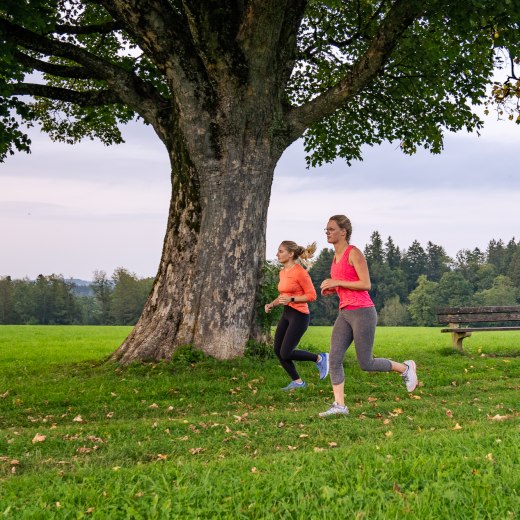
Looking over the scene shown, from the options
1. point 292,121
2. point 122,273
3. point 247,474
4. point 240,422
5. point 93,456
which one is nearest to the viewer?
point 247,474

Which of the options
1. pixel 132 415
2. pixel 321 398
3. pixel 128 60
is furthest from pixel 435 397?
pixel 128 60

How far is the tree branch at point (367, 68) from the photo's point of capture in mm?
12325

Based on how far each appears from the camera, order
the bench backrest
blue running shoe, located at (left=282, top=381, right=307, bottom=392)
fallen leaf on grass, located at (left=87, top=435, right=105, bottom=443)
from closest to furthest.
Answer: fallen leaf on grass, located at (left=87, top=435, right=105, bottom=443) → blue running shoe, located at (left=282, top=381, right=307, bottom=392) → the bench backrest

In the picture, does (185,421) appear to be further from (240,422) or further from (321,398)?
(321,398)

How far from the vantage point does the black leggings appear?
397 inches

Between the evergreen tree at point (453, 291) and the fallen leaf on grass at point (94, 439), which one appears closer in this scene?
the fallen leaf on grass at point (94, 439)

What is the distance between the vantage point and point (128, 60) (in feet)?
57.7

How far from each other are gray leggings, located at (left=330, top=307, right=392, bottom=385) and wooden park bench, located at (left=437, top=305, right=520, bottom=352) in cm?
957

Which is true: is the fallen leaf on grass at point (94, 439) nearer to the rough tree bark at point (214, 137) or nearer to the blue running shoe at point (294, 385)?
the blue running shoe at point (294, 385)

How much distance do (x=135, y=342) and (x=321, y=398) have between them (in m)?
4.51

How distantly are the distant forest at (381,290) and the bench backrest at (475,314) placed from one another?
70332 millimetres

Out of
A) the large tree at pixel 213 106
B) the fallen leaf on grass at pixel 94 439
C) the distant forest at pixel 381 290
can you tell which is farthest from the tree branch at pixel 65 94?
the distant forest at pixel 381 290

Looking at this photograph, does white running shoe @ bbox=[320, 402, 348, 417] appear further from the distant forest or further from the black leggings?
the distant forest

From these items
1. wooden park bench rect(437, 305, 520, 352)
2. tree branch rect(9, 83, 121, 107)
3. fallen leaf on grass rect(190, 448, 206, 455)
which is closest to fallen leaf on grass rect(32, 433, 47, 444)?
fallen leaf on grass rect(190, 448, 206, 455)
